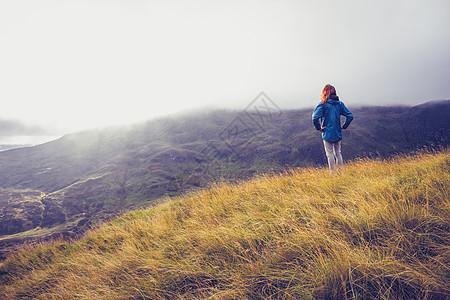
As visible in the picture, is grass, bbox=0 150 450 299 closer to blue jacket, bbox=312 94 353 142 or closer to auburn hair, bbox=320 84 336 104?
blue jacket, bbox=312 94 353 142

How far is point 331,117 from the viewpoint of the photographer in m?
6.70

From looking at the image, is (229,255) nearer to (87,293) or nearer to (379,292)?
(379,292)

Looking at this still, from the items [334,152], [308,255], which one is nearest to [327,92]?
[334,152]

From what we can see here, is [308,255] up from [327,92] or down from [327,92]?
down

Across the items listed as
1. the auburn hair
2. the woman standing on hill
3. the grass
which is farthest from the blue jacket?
the grass

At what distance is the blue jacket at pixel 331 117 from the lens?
6.70 metres

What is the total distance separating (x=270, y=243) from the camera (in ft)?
8.77

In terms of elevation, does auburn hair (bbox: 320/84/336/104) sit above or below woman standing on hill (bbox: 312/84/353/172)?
above

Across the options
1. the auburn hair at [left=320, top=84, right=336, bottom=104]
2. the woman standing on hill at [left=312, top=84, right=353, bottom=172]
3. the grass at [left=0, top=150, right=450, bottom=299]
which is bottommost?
the grass at [left=0, top=150, right=450, bottom=299]

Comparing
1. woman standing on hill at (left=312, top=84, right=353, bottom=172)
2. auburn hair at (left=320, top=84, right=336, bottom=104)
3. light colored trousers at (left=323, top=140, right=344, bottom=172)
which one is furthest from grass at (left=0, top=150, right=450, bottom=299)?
auburn hair at (left=320, top=84, right=336, bottom=104)

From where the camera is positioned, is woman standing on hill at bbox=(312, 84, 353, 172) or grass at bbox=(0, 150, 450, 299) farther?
woman standing on hill at bbox=(312, 84, 353, 172)

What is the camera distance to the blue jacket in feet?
22.0

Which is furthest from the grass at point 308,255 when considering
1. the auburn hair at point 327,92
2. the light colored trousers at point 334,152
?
the auburn hair at point 327,92

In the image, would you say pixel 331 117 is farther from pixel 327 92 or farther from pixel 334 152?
pixel 334 152
